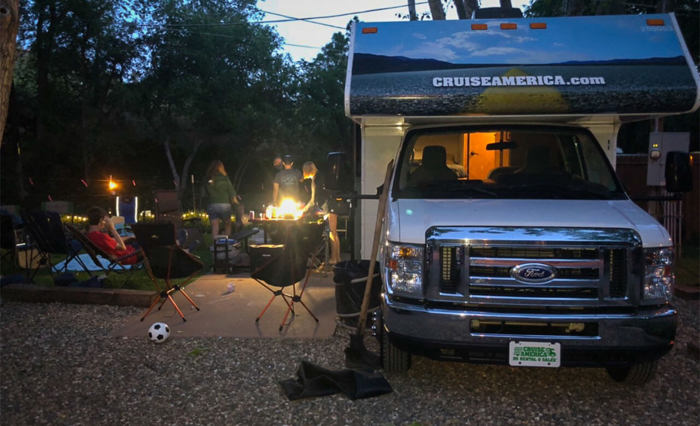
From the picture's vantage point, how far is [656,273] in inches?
148

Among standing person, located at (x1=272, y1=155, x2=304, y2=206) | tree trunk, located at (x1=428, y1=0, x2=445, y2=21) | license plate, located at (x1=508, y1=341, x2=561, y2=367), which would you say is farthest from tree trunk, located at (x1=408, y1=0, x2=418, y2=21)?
license plate, located at (x1=508, y1=341, x2=561, y2=367)

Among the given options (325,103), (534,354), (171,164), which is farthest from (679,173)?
(325,103)

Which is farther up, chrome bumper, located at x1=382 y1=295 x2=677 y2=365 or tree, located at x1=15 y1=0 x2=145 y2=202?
tree, located at x1=15 y1=0 x2=145 y2=202

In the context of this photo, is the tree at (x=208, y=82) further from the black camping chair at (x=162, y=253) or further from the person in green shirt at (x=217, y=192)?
the black camping chair at (x=162, y=253)

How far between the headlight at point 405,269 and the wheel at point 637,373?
5.48ft

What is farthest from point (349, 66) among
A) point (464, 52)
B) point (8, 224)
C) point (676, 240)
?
point (676, 240)

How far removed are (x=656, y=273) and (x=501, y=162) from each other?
1.82 metres

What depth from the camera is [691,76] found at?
15.2ft

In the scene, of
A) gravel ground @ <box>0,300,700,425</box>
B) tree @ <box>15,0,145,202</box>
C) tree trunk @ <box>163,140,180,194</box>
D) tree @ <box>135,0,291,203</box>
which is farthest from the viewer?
tree trunk @ <box>163,140,180,194</box>

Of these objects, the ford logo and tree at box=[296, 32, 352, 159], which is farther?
tree at box=[296, 32, 352, 159]

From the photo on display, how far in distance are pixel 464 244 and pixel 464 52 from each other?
208 cm

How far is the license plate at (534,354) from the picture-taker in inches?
147

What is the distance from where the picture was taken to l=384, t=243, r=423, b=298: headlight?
12.7 feet

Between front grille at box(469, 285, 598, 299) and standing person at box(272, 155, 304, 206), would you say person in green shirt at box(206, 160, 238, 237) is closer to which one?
standing person at box(272, 155, 304, 206)
